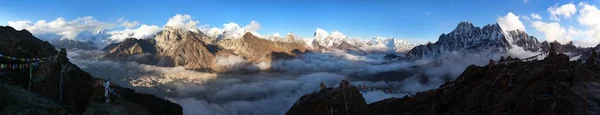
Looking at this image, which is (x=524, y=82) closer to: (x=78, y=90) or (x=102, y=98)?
(x=102, y=98)

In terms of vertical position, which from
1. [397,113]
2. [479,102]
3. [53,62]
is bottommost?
[397,113]

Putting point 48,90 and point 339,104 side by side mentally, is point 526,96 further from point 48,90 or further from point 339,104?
point 48,90

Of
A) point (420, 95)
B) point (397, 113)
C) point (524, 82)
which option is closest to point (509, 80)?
point (524, 82)

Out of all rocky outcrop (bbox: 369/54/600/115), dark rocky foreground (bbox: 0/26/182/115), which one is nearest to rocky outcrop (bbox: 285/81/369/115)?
rocky outcrop (bbox: 369/54/600/115)

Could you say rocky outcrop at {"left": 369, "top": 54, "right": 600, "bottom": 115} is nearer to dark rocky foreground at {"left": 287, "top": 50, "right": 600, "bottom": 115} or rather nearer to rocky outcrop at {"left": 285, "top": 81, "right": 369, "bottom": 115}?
dark rocky foreground at {"left": 287, "top": 50, "right": 600, "bottom": 115}

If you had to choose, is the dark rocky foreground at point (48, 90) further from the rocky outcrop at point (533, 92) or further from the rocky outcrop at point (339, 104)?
the rocky outcrop at point (533, 92)

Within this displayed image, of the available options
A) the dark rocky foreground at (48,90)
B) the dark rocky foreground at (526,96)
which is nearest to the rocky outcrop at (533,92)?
the dark rocky foreground at (526,96)

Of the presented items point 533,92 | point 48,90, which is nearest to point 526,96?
point 533,92
